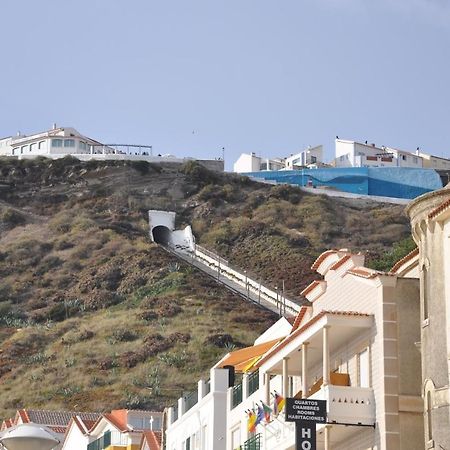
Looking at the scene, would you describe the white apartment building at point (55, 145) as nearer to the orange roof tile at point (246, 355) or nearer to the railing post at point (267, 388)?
the orange roof tile at point (246, 355)

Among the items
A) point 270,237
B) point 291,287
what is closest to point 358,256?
point 291,287

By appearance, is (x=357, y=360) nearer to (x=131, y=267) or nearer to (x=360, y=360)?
(x=360, y=360)

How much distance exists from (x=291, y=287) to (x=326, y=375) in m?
89.6

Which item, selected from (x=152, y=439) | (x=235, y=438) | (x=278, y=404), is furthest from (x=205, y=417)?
(x=278, y=404)

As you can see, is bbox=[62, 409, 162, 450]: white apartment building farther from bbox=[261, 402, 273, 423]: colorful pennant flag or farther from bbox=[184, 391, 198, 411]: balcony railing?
bbox=[261, 402, 273, 423]: colorful pennant flag

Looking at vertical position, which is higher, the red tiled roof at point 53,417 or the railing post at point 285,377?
the railing post at point 285,377

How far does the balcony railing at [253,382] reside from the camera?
147 ft

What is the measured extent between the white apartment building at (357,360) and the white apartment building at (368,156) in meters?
125

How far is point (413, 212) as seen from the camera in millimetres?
32250

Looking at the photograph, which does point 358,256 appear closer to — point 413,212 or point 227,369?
point 413,212

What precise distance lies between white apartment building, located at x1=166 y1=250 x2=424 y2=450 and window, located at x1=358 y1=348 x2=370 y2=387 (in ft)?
0.05

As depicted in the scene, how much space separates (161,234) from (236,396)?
98.7m

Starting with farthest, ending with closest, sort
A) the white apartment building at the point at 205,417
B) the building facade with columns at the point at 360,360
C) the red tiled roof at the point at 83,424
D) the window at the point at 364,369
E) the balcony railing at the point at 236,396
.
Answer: the red tiled roof at the point at 83,424 → the white apartment building at the point at 205,417 → the balcony railing at the point at 236,396 → the window at the point at 364,369 → the building facade with columns at the point at 360,360

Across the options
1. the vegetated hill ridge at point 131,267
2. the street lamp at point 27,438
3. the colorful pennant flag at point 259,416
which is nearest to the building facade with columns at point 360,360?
the colorful pennant flag at point 259,416
